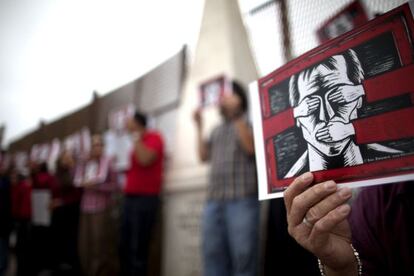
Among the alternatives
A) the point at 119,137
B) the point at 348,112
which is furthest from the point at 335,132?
the point at 119,137

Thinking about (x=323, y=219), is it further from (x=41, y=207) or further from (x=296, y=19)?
(x=41, y=207)

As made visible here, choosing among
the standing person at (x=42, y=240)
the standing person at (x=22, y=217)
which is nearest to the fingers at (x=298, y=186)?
the standing person at (x=22, y=217)

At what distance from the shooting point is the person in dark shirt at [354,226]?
0.43 meters

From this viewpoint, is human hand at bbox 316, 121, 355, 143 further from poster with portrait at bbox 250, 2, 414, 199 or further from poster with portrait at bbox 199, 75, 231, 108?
poster with portrait at bbox 199, 75, 231, 108

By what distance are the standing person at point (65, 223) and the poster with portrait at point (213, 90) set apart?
3.94ft

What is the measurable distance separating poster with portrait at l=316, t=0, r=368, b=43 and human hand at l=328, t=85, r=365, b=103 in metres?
0.62

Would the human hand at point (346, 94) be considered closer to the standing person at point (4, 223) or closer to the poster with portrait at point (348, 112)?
the poster with portrait at point (348, 112)

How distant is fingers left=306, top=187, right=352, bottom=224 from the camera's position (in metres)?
0.42

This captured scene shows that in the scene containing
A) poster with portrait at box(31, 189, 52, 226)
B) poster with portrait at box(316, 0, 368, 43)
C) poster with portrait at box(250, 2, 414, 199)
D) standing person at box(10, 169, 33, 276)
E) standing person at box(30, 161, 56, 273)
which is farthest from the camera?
standing person at box(30, 161, 56, 273)

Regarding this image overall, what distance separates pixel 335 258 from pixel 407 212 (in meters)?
0.20

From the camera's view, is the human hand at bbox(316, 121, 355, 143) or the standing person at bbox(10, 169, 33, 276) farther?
the standing person at bbox(10, 169, 33, 276)

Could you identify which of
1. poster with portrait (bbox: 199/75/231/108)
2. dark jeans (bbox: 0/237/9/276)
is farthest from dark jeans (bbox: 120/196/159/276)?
poster with portrait (bbox: 199/75/231/108)

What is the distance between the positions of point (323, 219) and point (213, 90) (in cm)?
160

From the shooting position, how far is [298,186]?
1.46 feet
